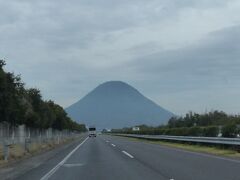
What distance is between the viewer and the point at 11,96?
99.1 feet

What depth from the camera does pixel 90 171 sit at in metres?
20.4

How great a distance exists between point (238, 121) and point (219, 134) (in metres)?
1.91

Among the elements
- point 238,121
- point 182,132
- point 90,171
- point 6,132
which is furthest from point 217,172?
point 182,132

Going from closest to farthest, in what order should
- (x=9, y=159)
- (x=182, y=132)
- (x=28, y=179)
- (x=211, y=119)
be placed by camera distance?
(x=28, y=179) → (x=9, y=159) → (x=182, y=132) → (x=211, y=119)

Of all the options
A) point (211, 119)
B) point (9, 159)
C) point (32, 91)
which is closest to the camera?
point (9, 159)

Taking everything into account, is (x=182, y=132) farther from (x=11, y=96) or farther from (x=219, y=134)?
(x=11, y=96)

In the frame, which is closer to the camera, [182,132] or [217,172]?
[217,172]

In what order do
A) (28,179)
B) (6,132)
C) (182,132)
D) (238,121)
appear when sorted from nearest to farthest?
(28,179), (238,121), (6,132), (182,132)

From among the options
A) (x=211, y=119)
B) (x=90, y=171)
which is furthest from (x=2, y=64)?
(x=211, y=119)

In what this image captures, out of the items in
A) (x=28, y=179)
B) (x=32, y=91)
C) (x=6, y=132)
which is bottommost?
(x=28, y=179)

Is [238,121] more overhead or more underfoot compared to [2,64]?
more underfoot

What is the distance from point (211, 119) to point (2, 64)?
68.0 m

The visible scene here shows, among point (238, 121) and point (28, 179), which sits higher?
point (238, 121)

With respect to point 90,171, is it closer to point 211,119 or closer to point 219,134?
point 219,134
